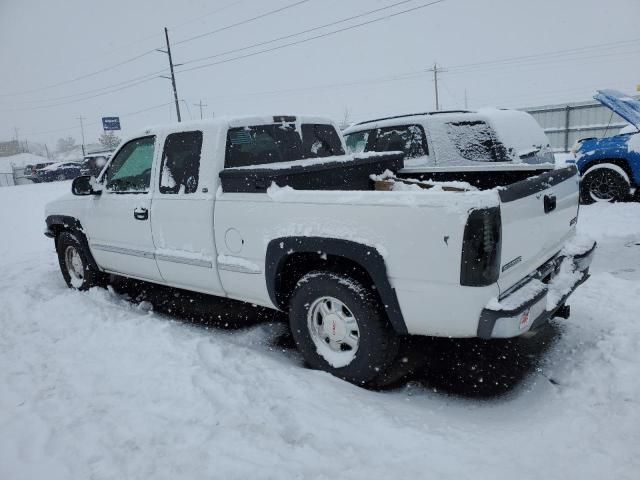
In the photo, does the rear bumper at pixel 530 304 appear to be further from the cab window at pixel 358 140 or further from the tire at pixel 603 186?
the tire at pixel 603 186

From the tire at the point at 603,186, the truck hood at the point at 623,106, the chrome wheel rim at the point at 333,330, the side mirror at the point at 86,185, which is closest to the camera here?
the chrome wheel rim at the point at 333,330

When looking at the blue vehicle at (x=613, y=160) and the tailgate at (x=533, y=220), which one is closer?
the tailgate at (x=533, y=220)

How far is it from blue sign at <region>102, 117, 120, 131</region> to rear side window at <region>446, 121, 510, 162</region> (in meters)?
36.4

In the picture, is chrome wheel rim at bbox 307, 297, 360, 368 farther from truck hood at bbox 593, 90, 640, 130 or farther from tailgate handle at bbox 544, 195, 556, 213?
truck hood at bbox 593, 90, 640, 130

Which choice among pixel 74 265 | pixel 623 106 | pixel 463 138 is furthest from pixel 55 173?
pixel 623 106

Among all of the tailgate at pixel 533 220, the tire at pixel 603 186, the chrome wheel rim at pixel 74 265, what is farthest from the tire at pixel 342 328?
the tire at pixel 603 186

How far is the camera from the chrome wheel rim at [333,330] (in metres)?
3.29

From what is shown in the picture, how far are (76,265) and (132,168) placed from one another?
1.82m

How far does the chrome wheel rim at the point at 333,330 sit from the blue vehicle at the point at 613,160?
23.7 ft

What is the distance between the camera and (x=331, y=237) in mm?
3100

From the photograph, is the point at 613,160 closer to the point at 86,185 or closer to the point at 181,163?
the point at 181,163

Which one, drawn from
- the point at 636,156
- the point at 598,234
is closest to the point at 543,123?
the point at 636,156

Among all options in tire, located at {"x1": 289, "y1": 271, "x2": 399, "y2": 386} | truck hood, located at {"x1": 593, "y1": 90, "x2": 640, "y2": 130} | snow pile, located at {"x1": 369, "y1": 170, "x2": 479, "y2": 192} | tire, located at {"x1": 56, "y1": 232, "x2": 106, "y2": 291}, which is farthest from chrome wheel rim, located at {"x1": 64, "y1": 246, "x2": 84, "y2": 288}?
truck hood, located at {"x1": 593, "y1": 90, "x2": 640, "y2": 130}

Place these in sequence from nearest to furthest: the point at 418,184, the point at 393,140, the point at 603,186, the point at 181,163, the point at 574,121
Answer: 1. the point at 181,163
2. the point at 418,184
3. the point at 393,140
4. the point at 603,186
5. the point at 574,121
